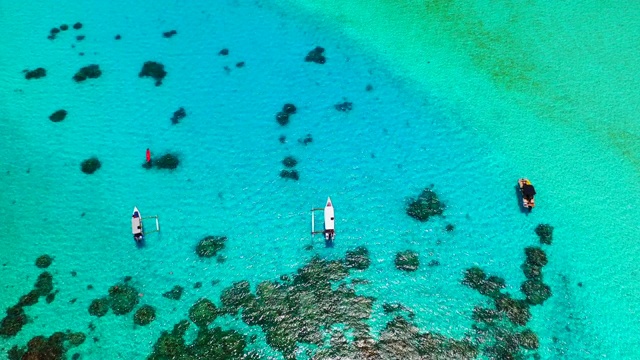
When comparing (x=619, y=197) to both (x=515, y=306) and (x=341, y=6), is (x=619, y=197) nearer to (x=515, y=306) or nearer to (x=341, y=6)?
(x=515, y=306)

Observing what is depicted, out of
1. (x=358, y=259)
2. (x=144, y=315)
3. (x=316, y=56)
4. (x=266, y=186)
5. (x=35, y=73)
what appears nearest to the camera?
(x=144, y=315)

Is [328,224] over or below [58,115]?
below

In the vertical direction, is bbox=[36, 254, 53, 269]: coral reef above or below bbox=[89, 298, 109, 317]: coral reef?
above

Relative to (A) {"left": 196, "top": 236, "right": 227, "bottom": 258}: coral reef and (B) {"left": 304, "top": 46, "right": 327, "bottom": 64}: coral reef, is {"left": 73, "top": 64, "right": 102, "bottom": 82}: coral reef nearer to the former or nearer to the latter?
(B) {"left": 304, "top": 46, "right": 327, "bottom": 64}: coral reef

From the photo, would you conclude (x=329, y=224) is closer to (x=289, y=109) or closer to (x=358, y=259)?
(x=358, y=259)

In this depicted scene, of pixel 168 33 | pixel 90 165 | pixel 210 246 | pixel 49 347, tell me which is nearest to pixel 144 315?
pixel 49 347

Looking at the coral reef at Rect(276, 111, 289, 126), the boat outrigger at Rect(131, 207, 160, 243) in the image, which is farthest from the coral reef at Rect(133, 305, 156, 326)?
the coral reef at Rect(276, 111, 289, 126)

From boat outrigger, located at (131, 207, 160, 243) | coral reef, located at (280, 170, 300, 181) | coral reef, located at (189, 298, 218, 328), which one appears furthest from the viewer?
coral reef, located at (280, 170, 300, 181)
